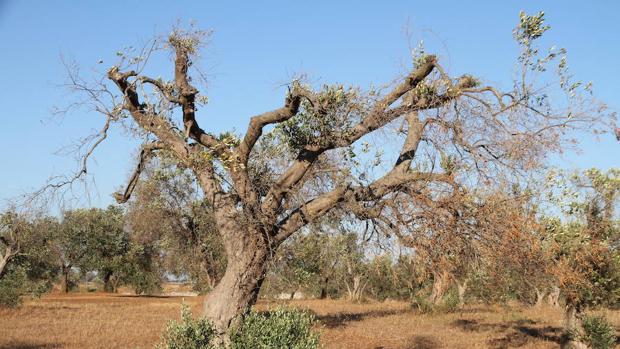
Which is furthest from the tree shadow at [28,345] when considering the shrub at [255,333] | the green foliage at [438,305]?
the green foliage at [438,305]

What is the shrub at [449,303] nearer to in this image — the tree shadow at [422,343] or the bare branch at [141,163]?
the tree shadow at [422,343]

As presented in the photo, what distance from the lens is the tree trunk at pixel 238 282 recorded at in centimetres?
1099

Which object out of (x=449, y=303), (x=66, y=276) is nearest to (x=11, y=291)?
(x=449, y=303)

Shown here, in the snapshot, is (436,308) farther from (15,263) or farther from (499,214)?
(15,263)

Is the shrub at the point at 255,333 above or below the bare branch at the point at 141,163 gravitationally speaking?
below

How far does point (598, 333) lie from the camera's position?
63.1 ft

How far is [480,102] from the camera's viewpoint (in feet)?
37.2

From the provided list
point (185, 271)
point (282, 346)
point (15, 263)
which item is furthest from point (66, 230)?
point (282, 346)

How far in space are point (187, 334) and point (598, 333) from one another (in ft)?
50.9

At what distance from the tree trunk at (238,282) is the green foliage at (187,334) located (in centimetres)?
77

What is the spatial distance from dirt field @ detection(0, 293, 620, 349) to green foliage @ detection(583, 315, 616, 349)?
3440mm

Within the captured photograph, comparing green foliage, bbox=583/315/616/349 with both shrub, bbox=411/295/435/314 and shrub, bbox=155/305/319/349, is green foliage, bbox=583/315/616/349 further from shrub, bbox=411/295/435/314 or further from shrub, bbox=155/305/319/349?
shrub, bbox=411/295/435/314

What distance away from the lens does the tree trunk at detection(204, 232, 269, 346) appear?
1099 cm

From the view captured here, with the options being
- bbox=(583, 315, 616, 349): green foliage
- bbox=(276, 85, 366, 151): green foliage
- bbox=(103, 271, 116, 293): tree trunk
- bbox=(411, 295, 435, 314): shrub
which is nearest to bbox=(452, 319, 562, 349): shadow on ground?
bbox=(583, 315, 616, 349): green foliage
